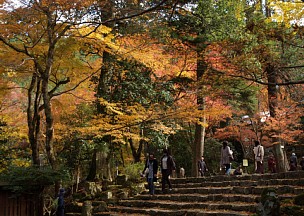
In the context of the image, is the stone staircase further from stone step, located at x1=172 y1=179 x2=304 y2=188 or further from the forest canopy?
the forest canopy

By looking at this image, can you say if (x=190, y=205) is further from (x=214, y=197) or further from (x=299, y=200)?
(x=299, y=200)

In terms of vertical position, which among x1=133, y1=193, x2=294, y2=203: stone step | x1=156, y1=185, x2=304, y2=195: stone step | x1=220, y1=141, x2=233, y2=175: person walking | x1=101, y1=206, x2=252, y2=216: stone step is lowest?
x1=101, y1=206, x2=252, y2=216: stone step

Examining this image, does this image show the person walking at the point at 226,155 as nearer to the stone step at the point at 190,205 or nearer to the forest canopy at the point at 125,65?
the forest canopy at the point at 125,65

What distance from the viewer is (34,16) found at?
449 inches

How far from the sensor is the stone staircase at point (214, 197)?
9.56m

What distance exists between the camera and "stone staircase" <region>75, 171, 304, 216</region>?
9562 mm

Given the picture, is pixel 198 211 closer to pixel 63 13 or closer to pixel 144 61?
pixel 144 61

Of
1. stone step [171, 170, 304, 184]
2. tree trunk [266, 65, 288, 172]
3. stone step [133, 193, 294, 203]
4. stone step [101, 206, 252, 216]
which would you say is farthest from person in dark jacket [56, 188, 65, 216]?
tree trunk [266, 65, 288, 172]

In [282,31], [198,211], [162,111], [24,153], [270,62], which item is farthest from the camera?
[24,153]

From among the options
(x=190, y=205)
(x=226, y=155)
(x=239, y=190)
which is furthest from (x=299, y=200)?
(x=226, y=155)

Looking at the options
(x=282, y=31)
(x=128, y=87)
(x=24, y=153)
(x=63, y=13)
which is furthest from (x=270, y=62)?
(x=24, y=153)

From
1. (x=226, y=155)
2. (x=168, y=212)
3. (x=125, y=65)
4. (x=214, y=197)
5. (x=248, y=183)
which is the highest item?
(x=125, y=65)

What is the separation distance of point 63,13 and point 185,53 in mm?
6819

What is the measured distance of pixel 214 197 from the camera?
35.5 ft
